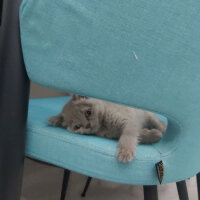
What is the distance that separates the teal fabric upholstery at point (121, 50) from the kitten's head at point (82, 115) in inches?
14.5

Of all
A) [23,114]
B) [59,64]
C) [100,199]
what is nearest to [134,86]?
[59,64]

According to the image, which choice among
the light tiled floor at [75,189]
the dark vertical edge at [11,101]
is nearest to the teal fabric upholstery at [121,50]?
the dark vertical edge at [11,101]

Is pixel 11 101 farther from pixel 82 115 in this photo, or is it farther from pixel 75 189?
pixel 75 189

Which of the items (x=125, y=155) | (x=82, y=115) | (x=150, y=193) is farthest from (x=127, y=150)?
(x=82, y=115)

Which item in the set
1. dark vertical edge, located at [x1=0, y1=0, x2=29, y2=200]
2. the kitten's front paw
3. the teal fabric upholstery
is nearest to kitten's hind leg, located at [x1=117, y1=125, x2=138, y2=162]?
the kitten's front paw

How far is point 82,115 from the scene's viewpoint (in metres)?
0.91

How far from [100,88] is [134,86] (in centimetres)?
7

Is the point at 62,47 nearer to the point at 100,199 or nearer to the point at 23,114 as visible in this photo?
the point at 23,114

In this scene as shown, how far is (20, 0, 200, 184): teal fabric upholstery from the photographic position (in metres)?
0.44

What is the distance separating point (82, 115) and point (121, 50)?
49cm

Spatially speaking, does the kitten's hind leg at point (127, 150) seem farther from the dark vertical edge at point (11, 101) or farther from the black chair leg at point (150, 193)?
the dark vertical edge at point (11, 101)

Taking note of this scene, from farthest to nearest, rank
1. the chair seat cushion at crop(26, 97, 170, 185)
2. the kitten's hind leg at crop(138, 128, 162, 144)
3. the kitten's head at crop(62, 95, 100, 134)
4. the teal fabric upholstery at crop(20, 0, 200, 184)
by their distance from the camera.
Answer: the kitten's head at crop(62, 95, 100, 134)
the kitten's hind leg at crop(138, 128, 162, 144)
the chair seat cushion at crop(26, 97, 170, 185)
the teal fabric upholstery at crop(20, 0, 200, 184)

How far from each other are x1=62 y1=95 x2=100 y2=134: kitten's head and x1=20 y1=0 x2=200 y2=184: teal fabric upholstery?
0.37 metres

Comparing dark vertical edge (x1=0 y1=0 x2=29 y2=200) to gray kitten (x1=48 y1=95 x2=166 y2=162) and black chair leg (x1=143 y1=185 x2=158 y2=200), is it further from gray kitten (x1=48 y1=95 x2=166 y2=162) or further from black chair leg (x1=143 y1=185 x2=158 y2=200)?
black chair leg (x1=143 y1=185 x2=158 y2=200)
